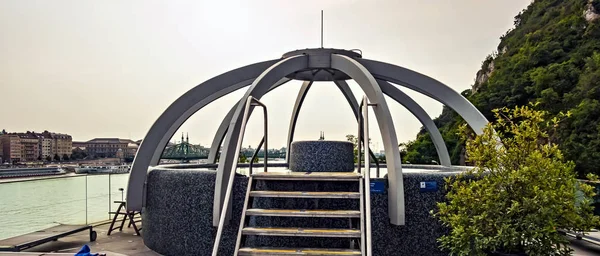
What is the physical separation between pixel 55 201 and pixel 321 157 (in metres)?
6.23

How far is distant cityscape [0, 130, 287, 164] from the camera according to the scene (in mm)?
39500

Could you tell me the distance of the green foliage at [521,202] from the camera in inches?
168

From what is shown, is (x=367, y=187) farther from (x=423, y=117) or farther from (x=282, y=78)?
(x=423, y=117)

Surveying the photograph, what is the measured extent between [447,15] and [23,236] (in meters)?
13.2

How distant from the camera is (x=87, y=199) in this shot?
10.5 meters

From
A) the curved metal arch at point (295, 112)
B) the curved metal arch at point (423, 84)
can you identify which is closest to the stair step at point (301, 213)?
the curved metal arch at point (423, 84)

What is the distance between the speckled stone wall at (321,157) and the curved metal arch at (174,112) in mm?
1773

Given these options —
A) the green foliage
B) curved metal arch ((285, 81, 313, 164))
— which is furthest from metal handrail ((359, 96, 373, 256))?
curved metal arch ((285, 81, 313, 164))

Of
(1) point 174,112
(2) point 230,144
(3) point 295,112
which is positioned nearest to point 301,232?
(2) point 230,144

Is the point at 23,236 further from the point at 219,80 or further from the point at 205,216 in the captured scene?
the point at 219,80

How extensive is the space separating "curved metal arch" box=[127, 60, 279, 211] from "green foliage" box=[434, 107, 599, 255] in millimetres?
4654

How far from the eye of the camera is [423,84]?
8.16m

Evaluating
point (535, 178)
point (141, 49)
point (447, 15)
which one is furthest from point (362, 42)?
point (535, 178)

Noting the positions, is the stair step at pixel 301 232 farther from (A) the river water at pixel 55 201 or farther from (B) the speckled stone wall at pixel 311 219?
(A) the river water at pixel 55 201
